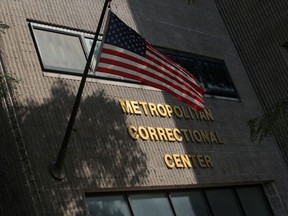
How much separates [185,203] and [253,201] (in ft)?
9.45

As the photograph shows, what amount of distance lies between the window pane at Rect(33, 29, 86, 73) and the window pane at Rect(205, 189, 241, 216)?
4779 mm

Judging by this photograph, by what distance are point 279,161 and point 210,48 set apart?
4.23m

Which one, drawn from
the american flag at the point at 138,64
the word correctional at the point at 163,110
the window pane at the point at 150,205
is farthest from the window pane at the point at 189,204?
the american flag at the point at 138,64

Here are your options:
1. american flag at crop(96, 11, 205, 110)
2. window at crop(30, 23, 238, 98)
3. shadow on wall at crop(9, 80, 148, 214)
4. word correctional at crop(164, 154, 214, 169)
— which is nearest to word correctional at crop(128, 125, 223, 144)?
shadow on wall at crop(9, 80, 148, 214)

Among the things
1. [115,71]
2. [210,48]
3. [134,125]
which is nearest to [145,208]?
[134,125]

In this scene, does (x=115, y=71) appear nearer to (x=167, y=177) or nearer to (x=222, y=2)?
(x=167, y=177)

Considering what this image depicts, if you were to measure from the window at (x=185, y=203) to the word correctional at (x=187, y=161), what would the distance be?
63 cm

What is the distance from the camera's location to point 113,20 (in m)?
10.1

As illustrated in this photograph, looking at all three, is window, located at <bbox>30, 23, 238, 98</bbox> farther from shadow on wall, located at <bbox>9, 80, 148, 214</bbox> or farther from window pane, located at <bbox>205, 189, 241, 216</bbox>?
window pane, located at <bbox>205, 189, 241, 216</bbox>

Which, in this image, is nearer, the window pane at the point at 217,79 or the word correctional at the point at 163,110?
the word correctional at the point at 163,110

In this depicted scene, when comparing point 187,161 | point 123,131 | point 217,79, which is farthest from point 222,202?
point 217,79

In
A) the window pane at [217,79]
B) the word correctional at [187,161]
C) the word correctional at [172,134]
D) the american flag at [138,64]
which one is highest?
the window pane at [217,79]

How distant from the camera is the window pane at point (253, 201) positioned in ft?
49.0

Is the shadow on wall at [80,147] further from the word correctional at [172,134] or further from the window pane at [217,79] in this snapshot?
the window pane at [217,79]
